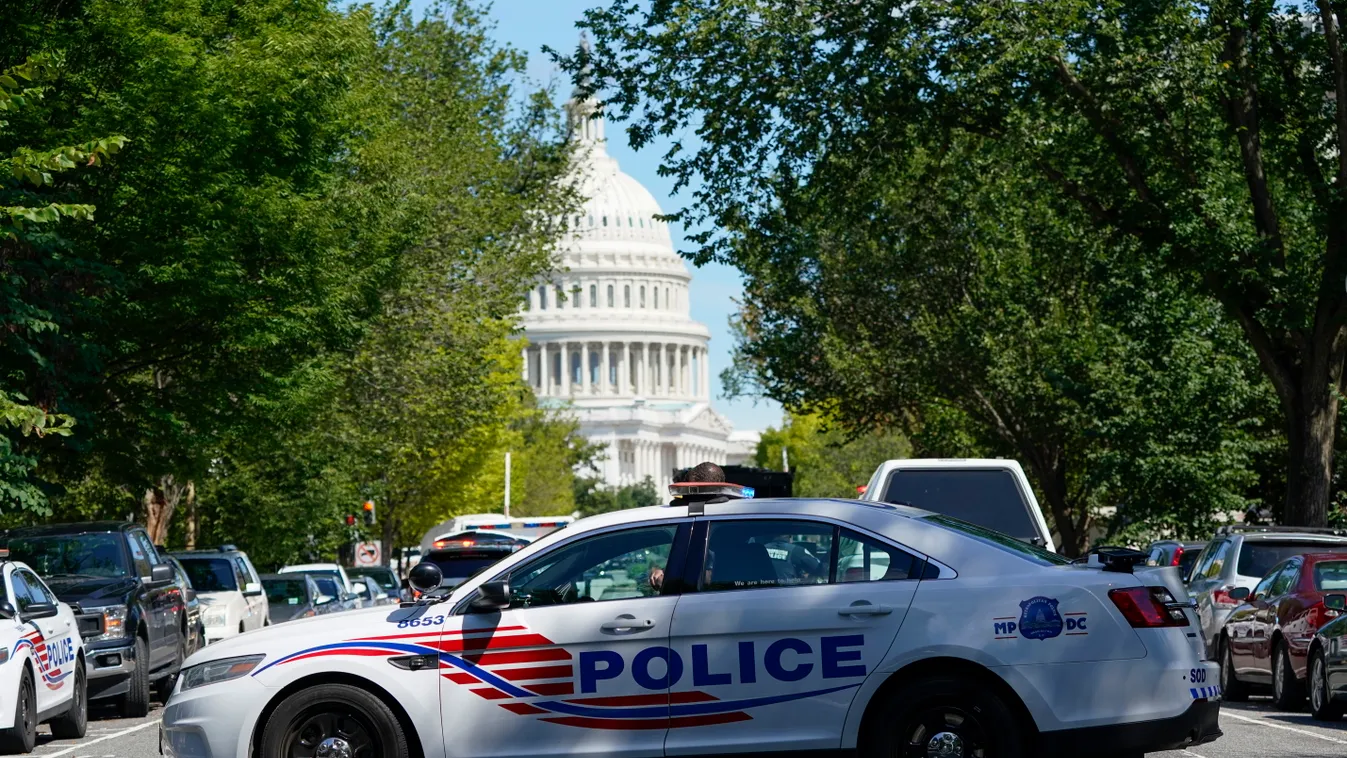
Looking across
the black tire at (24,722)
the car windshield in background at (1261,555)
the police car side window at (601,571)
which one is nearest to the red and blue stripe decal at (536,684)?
the police car side window at (601,571)

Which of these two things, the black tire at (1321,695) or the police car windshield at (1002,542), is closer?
the police car windshield at (1002,542)

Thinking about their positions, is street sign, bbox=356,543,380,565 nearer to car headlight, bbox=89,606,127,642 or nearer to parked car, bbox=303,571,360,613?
parked car, bbox=303,571,360,613

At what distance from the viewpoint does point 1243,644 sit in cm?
1877

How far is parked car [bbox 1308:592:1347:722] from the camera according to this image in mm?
15391

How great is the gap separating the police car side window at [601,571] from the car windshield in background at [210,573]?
1657cm

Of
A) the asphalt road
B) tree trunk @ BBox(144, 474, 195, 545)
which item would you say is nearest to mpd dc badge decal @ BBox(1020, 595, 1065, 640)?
the asphalt road

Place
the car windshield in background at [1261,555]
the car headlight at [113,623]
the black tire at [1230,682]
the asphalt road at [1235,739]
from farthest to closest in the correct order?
the car windshield in background at [1261,555], the black tire at [1230,682], the car headlight at [113,623], the asphalt road at [1235,739]

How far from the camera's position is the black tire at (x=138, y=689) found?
1842 cm

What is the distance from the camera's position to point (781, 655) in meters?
9.27

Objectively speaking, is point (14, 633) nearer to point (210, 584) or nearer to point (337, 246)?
point (210, 584)

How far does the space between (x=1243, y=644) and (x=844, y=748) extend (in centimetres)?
1066

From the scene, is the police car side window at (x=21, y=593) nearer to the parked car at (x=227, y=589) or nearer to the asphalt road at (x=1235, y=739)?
the asphalt road at (x=1235, y=739)

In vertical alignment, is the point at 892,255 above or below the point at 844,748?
above

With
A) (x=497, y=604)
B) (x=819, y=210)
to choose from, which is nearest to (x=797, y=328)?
(x=819, y=210)
